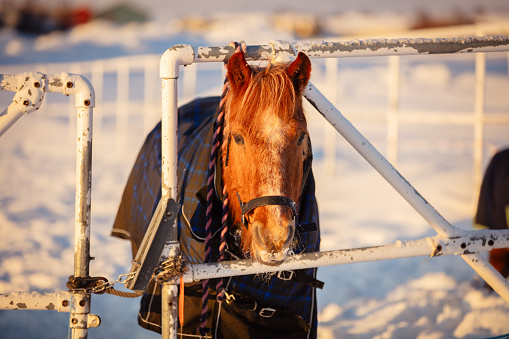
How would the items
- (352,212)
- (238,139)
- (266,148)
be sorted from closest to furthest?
(266,148) < (238,139) < (352,212)

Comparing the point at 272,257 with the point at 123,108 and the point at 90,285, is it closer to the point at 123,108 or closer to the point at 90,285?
the point at 90,285

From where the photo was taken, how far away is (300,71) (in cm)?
174

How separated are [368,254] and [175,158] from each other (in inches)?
30.8

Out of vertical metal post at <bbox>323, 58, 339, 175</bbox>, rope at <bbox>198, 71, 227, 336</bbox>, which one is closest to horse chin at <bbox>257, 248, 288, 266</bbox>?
rope at <bbox>198, 71, 227, 336</bbox>

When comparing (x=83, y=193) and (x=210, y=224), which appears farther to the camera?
(x=210, y=224)

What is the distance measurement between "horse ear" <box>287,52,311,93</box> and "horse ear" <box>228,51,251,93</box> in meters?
0.16

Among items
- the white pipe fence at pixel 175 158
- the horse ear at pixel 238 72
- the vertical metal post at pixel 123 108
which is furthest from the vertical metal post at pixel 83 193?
the vertical metal post at pixel 123 108

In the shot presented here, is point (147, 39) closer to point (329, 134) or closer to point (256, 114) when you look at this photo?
point (329, 134)

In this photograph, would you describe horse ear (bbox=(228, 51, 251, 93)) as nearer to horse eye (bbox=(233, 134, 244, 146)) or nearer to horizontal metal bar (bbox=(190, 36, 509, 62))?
horizontal metal bar (bbox=(190, 36, 509, 62))

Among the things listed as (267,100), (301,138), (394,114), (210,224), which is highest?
(394,114)

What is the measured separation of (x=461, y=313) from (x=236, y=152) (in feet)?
7.86

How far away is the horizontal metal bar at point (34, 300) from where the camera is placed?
1554 millimetres

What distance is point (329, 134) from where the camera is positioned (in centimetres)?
772

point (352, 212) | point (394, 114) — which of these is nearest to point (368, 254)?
point (352, 212)
